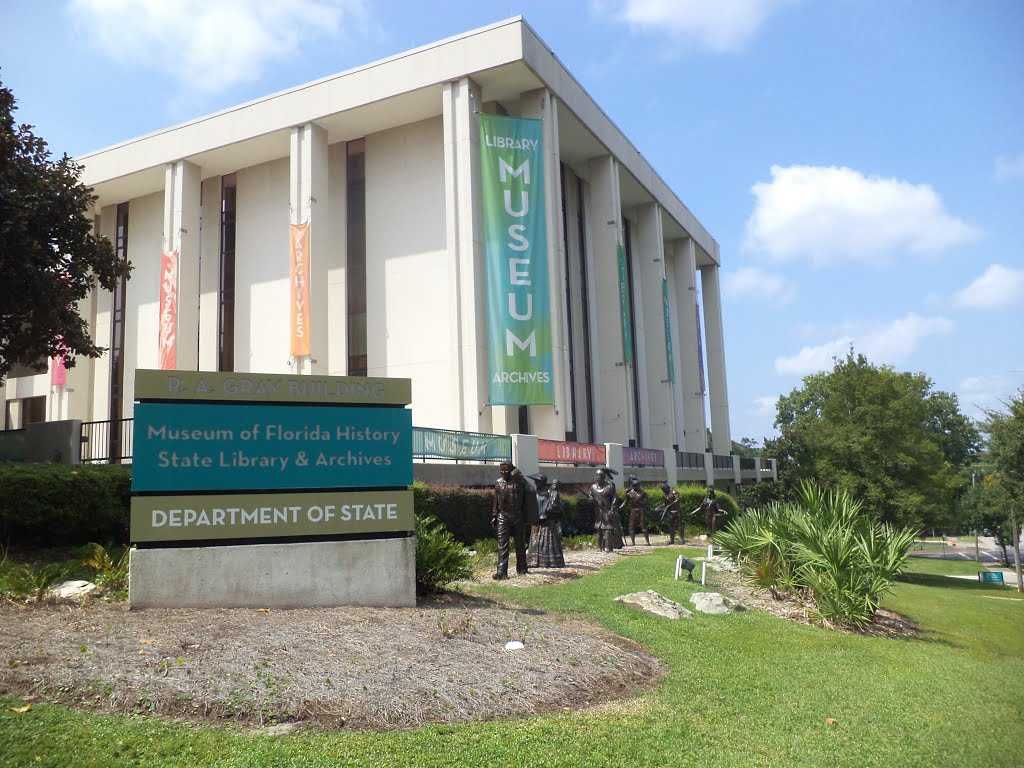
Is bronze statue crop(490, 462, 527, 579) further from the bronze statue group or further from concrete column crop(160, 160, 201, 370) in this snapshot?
concrete column crop(160, 160, 201, 370)

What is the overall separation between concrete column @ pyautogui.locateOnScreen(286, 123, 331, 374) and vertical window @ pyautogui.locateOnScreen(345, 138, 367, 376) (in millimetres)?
1342

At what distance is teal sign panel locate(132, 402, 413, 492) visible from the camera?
829 cm

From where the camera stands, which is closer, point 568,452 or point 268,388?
point 268,388

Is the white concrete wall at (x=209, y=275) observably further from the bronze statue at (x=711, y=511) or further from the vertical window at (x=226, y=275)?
the bronze statue at (x=711, y=511)

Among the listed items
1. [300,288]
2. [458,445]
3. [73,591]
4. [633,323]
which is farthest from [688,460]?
[73,591]

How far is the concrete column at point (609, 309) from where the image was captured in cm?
3631

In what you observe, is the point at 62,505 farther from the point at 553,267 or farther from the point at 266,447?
the point at 553,267

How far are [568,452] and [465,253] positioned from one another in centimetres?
786

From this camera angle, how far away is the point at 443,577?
977 cm

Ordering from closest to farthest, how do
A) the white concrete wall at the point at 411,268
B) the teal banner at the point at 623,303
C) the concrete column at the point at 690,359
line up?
the white concrete wall at the point at 411,268
the teal banner at the point at 623,303
the concrete column at the point at 690,359

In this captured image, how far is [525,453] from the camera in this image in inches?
893

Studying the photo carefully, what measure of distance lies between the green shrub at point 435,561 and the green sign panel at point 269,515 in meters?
0.62

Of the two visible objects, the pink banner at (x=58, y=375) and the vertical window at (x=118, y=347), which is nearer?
the pink banner at (x=58, y=375)

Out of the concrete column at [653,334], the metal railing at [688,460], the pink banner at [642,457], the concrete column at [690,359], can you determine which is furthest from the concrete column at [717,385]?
the pink banner at [642,457]
